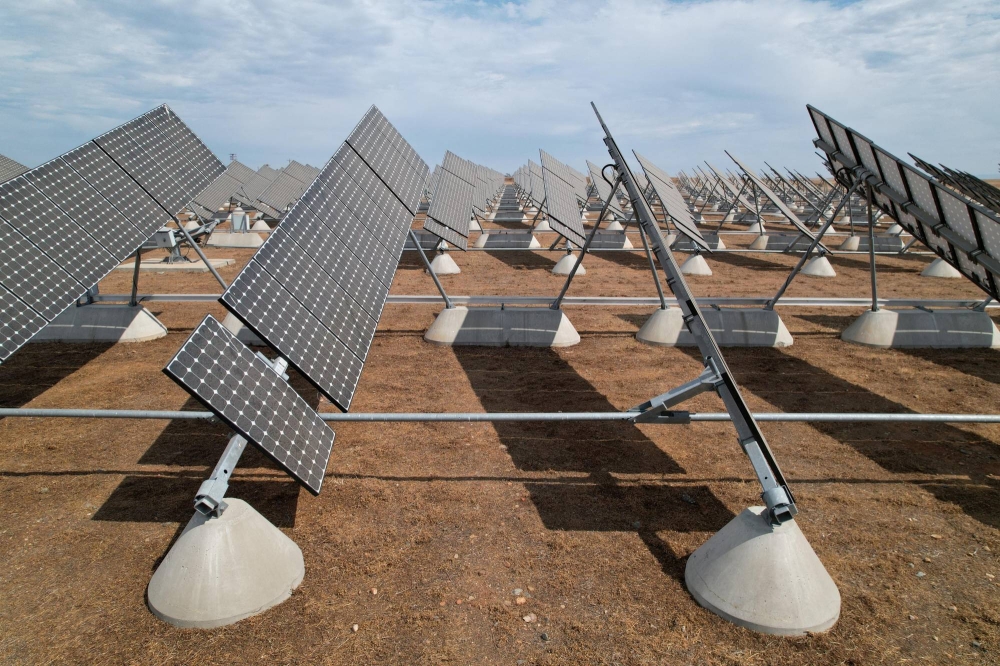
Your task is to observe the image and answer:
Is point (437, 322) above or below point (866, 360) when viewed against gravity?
below

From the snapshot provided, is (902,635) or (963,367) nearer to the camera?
(902,635)

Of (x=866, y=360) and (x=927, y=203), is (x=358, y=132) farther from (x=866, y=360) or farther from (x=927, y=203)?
(x=866, y=360)

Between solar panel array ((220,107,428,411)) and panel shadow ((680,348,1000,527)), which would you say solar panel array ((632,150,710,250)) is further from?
solar panel array ((220,107,428,411))

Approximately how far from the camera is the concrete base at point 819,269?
18.8 meters

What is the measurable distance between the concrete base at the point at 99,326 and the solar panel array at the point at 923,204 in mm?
13390

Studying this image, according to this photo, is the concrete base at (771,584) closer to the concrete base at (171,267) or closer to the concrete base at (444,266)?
the concrete base at (444,266)

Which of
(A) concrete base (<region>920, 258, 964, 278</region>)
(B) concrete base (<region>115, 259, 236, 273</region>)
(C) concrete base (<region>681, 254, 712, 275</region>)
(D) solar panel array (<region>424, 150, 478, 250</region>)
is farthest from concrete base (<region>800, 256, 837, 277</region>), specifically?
(B) concrete base (<region>115, 259, 236, 273</region>)

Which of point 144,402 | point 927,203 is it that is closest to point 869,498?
point 927,203

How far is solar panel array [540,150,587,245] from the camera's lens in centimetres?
1470

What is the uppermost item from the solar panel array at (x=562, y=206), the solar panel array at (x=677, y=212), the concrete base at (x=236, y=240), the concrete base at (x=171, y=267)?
the solar panel array at (x=677, y=212)

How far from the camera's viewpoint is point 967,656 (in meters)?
4.02

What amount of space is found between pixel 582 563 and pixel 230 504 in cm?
289

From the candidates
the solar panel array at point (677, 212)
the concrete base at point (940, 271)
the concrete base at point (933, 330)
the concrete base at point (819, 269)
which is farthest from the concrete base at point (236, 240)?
the concrete base at point (940, 271)

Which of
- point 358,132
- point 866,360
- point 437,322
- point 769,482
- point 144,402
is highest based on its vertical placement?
point 358,132
